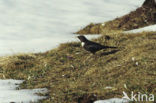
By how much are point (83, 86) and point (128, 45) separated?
376 cm

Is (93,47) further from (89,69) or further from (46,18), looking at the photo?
(46,18)

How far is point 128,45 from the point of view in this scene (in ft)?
40.4

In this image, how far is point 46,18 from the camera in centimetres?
2148

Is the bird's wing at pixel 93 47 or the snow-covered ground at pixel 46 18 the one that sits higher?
the snow-covered ground at pixel 46 18

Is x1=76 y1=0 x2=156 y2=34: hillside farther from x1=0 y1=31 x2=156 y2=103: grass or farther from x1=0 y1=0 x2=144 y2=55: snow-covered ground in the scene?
x1=0 y1=31 x2=156 y2=103: grass

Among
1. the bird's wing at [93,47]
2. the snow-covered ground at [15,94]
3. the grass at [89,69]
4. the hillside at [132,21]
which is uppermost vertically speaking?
the hillside at [132,21]

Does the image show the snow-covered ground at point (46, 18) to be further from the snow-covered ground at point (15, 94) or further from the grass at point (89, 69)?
the snow-covered ground at point (15, 94)

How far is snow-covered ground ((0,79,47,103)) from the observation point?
8.23m

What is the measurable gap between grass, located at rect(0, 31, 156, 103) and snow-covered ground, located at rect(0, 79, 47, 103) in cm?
27

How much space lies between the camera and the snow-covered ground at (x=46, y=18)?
15.6 meters

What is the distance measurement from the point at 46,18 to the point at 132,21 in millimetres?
5686

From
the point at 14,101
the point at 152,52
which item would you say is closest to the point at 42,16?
the point at 152,52

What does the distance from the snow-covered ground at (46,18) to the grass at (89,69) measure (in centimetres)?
174

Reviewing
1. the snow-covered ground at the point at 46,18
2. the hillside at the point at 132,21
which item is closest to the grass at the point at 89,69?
the snow-covered ground at the point at 46,18
